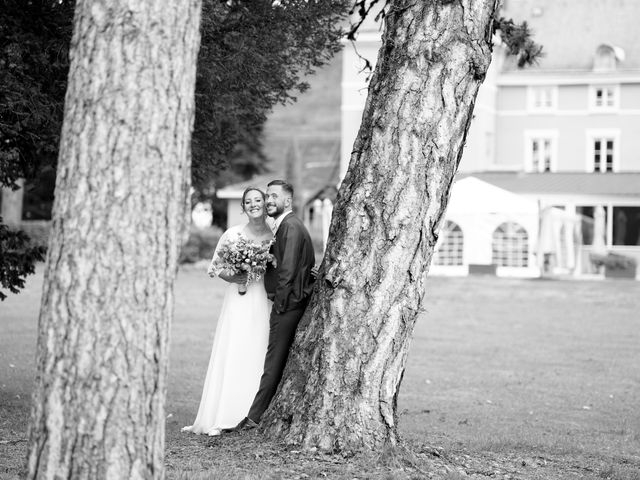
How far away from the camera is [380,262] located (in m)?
6.55

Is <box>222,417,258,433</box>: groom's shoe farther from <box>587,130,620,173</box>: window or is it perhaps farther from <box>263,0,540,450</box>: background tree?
<box>587,130,620,173</box>: window

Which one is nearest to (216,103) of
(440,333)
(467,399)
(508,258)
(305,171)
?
(467,399)

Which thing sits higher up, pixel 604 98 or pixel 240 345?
pixel 604 98

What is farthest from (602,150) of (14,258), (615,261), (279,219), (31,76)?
(279,219)

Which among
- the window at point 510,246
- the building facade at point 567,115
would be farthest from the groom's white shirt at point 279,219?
the building facade at point 567,115

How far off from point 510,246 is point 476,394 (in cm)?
2233

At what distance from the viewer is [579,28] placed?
4841 cm

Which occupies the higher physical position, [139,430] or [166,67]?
[166,67]

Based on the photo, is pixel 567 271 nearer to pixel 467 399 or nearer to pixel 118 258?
pixel 467 399

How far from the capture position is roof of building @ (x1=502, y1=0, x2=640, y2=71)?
46.9m

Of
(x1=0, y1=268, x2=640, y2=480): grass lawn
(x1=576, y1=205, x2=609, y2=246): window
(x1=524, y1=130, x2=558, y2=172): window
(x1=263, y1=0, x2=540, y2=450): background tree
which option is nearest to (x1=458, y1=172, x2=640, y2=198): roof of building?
(x1=576, y1=205, x2=609, y2=246): window

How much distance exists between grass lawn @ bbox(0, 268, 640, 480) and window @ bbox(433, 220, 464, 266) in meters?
5.74

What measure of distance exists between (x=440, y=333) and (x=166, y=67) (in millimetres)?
17174

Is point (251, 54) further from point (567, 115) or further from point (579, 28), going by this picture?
point (579, 28)
